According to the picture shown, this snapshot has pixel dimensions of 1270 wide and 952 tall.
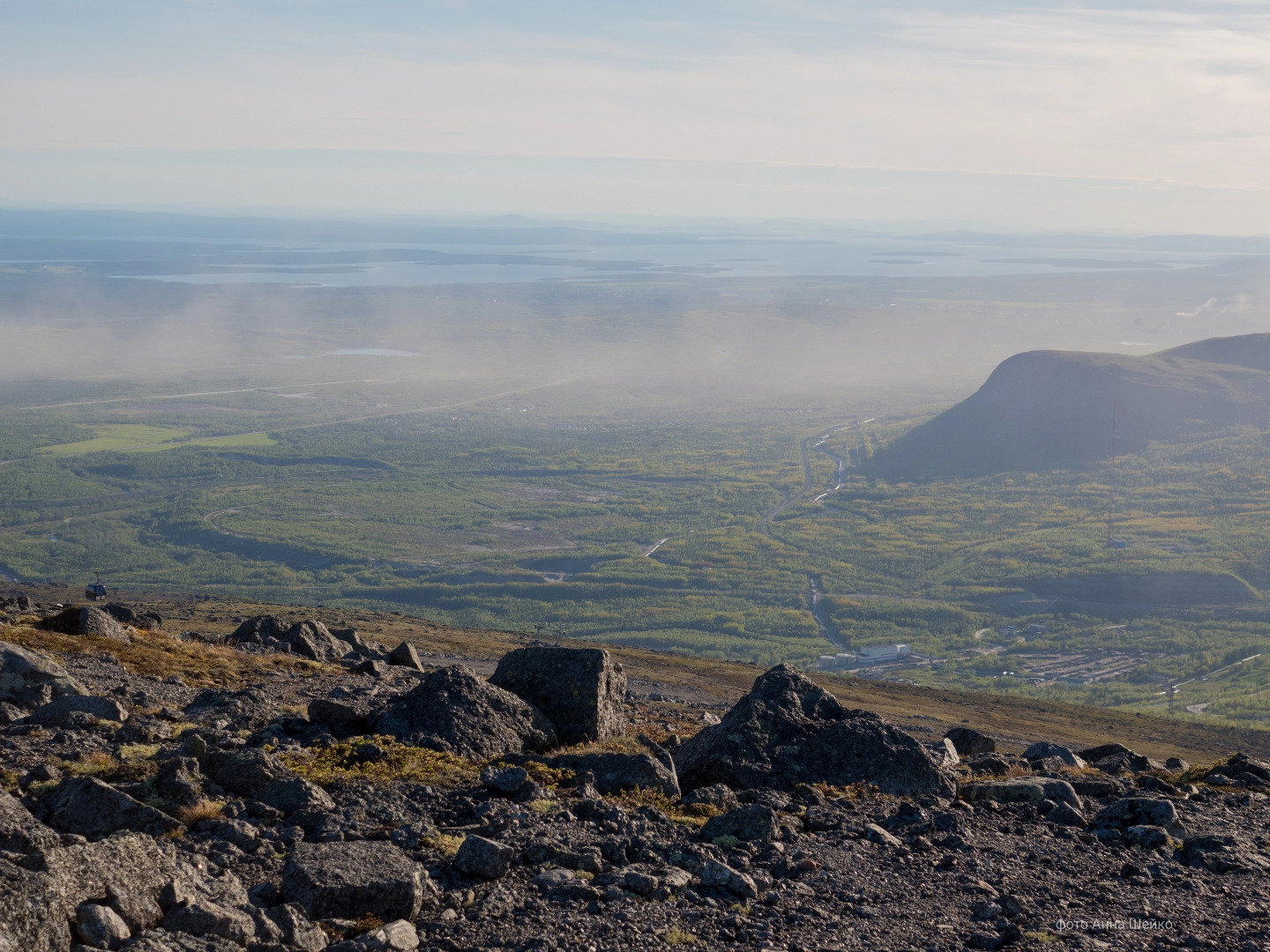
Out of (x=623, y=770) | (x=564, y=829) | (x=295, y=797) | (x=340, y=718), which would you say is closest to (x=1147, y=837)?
(x=623, y=770)

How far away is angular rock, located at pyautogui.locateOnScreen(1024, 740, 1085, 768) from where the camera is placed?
747 inches

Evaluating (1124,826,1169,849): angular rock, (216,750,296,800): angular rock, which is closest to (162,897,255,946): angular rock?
(216,750,296,800): angular rock

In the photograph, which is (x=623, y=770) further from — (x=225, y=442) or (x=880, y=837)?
(x=225, y=442)

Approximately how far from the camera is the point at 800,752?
1516cm

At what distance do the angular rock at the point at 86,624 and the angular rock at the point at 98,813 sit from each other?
43.5 feet

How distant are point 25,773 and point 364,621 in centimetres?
4335

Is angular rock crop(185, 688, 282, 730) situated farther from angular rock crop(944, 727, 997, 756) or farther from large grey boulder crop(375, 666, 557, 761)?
angular rock crop(944, 727, 997, 756)

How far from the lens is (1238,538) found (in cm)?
11369

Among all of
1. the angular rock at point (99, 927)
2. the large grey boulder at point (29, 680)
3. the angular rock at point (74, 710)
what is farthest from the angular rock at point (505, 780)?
the large grey boulder at point (29, 680)

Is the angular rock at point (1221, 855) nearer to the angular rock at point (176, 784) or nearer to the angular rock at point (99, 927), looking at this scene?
the angular rock at point (176, 784)

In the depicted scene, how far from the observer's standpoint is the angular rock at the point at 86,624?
22688 mm

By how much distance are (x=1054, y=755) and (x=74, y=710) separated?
15123mm

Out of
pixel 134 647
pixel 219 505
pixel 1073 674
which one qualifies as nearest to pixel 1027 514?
pixel 1073 674

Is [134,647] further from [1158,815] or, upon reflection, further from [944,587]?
[944,587]
